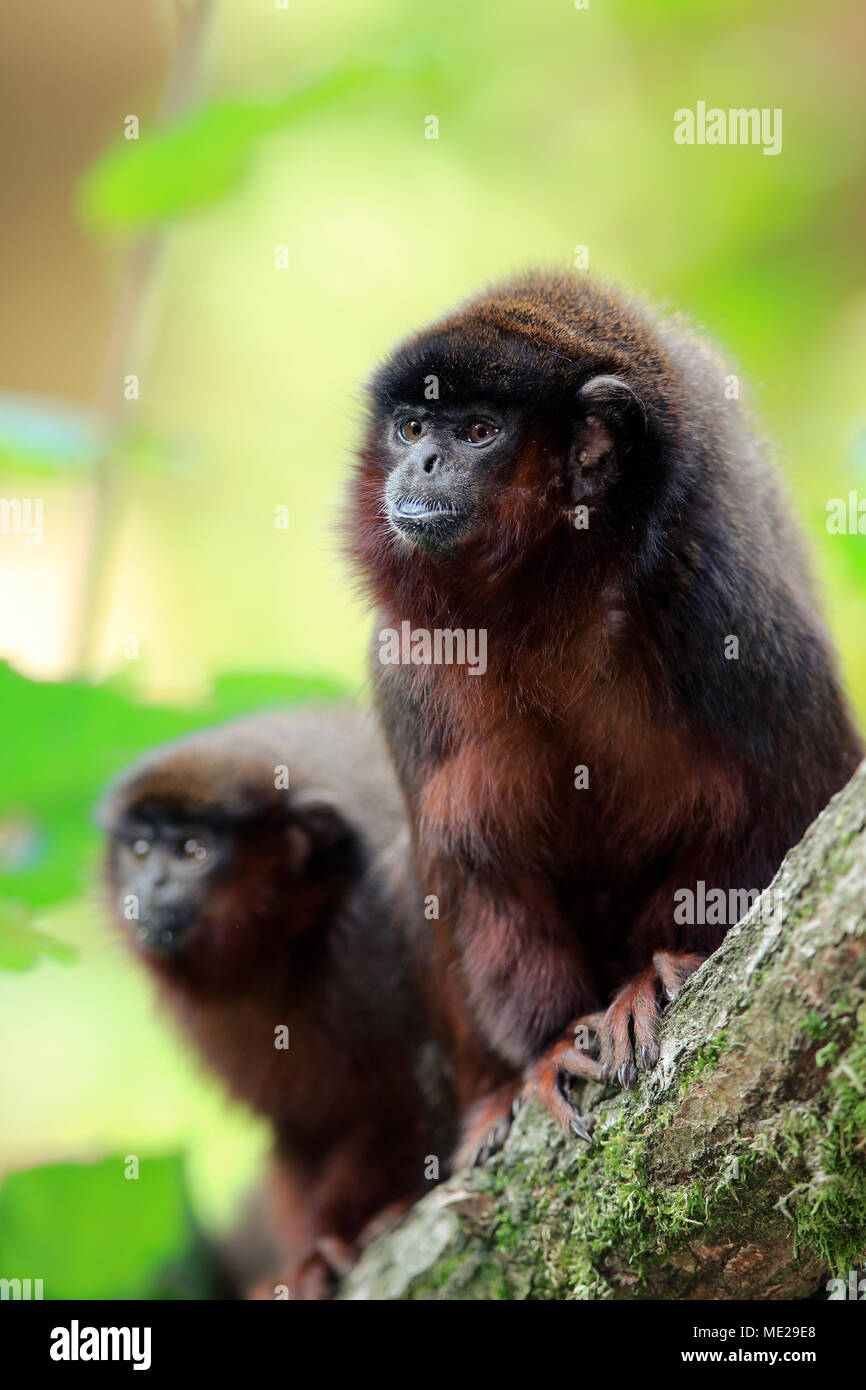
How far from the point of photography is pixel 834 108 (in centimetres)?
639

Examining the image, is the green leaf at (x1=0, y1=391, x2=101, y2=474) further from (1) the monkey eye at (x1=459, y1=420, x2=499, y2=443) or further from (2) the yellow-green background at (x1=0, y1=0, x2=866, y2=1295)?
(1) the monkey eye at (x1=459, y1=420, x2=499, y2=443)

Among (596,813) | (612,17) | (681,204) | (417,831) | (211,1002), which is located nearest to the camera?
(596,813)

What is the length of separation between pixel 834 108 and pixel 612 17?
113cm

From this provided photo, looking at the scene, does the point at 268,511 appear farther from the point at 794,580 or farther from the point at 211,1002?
the point at 794,580

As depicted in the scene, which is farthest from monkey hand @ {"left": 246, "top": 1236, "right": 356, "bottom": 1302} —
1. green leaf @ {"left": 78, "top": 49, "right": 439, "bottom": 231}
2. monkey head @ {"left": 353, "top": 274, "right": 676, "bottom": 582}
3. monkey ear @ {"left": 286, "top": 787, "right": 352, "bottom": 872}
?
green leaf @ {"left": 78, "top": 49, "right": 439, "bottom": 231}

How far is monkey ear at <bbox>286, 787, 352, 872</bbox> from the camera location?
447 cm

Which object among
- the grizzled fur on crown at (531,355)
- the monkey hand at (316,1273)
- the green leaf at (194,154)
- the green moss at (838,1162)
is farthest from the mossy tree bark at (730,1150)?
the green leaf at (194,154)

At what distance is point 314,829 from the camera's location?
4.49 meters

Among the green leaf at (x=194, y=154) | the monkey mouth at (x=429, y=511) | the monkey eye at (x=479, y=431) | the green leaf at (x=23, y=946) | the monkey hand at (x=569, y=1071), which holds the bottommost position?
the monkey hand at (x=569, y=1071)

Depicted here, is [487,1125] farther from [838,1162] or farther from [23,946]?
[838,1162]

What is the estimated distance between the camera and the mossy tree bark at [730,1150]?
216cm

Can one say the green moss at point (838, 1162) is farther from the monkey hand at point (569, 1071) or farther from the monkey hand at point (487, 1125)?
the monkey hand at point (487, 1125)

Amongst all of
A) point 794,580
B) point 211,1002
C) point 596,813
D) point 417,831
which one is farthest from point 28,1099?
point 794,580

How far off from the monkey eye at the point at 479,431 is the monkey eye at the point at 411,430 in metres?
0.12
